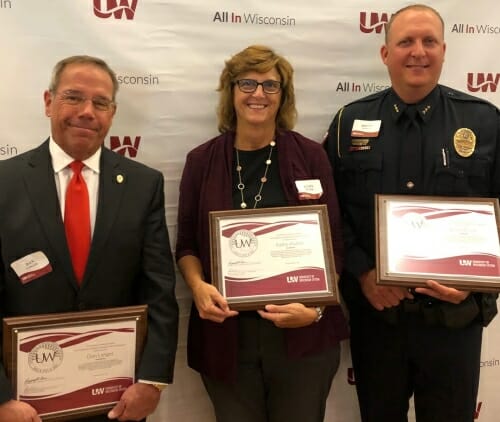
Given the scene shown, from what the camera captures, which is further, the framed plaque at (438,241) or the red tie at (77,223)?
the framed plaque at (438,241)

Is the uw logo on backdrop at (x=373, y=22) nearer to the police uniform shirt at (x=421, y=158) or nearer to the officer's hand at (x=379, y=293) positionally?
the police uniform shirt at (x=421, y=158)

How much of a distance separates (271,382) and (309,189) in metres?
0.73

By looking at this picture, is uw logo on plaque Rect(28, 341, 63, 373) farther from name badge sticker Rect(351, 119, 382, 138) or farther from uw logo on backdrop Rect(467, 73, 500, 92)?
uw logo on backdrop Rect(467, 73, 500, 92)

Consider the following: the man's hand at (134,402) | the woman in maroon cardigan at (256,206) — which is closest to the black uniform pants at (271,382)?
the woman in maroon cardigan at (256,206)

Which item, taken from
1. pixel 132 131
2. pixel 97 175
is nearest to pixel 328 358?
pixel 97 175

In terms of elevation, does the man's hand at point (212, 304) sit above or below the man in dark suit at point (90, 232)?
below

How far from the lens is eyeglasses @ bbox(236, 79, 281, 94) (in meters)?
1.91

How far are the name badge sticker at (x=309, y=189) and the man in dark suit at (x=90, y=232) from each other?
0.52m

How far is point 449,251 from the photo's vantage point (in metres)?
1.76

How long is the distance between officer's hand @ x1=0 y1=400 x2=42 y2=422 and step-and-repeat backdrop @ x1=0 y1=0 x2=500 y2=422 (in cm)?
95

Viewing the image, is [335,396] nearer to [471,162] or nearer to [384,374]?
[384,374]

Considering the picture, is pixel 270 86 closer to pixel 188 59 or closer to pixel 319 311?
pixel 188 59

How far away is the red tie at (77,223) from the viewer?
1.61 meters

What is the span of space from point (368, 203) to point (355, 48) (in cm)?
83
